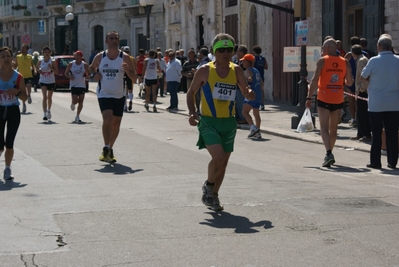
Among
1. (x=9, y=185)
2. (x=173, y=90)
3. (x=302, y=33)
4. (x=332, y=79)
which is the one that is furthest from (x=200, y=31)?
(x=9, y=185)

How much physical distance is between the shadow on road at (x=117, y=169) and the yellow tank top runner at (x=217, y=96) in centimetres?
307

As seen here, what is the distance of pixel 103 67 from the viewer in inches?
505

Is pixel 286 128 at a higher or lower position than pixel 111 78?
lower

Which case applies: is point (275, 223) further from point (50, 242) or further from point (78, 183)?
point (78, 183)

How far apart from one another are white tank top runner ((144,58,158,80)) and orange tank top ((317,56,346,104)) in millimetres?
13078

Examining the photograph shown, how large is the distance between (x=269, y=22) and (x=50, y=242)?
2307 centimetres

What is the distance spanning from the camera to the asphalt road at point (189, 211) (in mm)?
6703

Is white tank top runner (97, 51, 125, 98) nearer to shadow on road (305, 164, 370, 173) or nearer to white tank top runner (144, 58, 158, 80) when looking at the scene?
shadow on road (305, 164, 370, 173)

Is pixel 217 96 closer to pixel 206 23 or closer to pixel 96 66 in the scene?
pixel 96 66

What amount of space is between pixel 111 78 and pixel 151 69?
500 inches

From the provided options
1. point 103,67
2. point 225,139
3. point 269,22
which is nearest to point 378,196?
point 225,139

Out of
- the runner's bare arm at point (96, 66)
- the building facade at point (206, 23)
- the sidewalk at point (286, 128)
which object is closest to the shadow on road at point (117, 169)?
the runner's bare arm at point (96, 66)

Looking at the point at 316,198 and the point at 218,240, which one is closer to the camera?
the point at 218,240

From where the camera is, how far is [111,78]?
12.8 m
